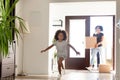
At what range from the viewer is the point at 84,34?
381 inches

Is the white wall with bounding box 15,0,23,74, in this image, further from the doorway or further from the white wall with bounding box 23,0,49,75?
the doorway

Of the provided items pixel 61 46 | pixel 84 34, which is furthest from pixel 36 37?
pixel 84 34

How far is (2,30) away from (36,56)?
443cm

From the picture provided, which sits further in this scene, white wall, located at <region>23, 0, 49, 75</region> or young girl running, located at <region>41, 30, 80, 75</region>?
white wall, located at <region>23, 0, 49, 75</region>

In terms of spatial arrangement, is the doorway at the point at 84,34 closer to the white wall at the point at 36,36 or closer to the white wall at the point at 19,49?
the white wall at the point at 36,36

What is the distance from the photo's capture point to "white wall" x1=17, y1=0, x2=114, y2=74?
7344 millimetres

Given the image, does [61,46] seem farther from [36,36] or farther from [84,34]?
[84,34]

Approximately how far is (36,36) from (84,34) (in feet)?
9.15

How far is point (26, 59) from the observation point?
7.41 metres

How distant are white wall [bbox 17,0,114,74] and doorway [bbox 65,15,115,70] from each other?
244 cm

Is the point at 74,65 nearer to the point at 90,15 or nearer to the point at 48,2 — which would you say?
the point at 90,15

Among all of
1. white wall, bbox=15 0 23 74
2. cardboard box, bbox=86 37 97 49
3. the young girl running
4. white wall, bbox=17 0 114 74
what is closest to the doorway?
cardboard box, bbox=86 37 97 49

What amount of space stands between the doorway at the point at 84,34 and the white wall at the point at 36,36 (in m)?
2.44

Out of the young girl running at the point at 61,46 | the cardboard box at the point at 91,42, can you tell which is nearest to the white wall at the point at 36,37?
the young girl running at the point at 61,46
